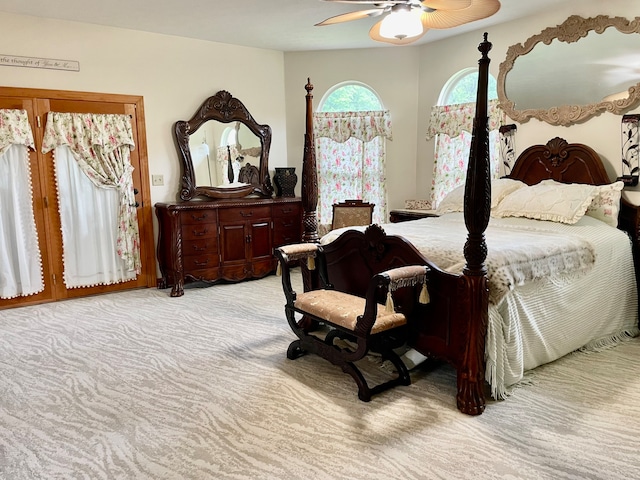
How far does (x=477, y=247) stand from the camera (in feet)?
7.45

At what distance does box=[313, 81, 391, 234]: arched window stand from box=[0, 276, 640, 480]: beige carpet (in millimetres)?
2706

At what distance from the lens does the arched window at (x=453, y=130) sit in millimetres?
4941

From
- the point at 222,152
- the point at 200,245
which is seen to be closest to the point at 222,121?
the point at 222,152

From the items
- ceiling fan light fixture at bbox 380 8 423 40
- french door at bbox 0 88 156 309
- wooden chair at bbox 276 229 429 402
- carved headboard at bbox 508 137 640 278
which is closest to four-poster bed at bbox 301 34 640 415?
wooden chair at bbox 276 229 429 402

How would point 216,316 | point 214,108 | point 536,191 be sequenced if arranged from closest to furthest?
1. point 536,191
2. point 216,316
3. point 214,108

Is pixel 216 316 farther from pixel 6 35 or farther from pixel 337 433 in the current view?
pixel 6 35

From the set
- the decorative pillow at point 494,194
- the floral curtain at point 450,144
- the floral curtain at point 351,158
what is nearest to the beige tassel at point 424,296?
the decorative pillow at point 494,194

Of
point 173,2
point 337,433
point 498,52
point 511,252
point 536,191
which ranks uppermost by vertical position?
point 173,2

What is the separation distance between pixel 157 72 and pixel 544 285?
13.9 feet

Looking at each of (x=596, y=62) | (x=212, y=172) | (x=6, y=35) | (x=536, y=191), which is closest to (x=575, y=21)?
(x=596, y=62)

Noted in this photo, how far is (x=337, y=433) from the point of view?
2.19m

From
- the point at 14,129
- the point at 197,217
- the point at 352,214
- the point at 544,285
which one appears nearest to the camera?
the point at 544,285

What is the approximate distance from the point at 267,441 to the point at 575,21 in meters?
4.07

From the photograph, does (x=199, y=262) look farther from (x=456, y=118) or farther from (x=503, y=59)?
(x=503, y=59)
